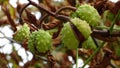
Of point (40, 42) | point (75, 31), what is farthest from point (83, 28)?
point (40, 42)

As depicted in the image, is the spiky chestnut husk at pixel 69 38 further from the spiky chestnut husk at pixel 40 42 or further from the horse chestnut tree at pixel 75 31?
the spiky chestnut husk at pixel 40 42

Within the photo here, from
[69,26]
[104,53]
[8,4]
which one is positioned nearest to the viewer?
[69,26]

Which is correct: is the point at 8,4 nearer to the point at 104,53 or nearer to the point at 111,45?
the point at 111,45

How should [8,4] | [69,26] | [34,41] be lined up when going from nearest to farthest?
[69,26] → [34,41] → [8,4]

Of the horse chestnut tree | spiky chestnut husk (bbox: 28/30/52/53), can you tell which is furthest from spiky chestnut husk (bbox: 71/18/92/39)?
spiky chestnut husk (bbox: 28/30/52/53)

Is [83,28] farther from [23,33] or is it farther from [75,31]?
[23,33]

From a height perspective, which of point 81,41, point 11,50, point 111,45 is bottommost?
point 81,41

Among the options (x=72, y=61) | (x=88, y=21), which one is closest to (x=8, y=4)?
(x=72, y=61)

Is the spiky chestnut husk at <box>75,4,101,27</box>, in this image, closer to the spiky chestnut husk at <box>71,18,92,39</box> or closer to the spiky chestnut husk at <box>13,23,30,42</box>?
the spiky chestnut husk at <box>71,18,92,39</box>
